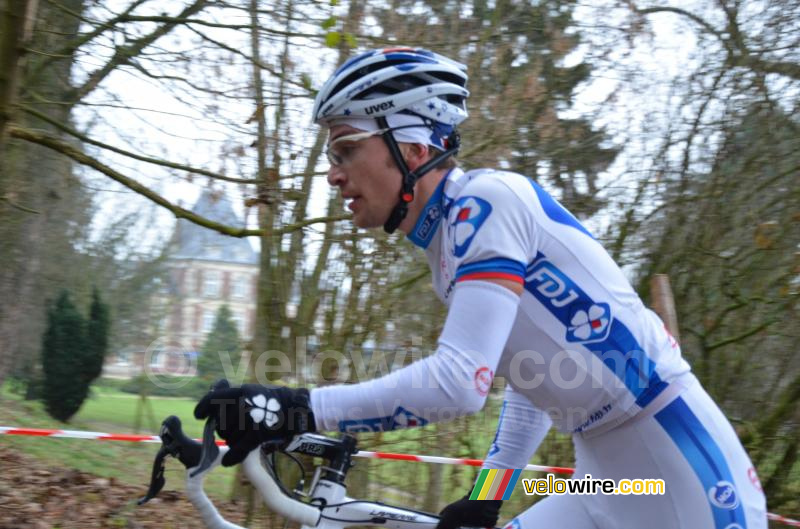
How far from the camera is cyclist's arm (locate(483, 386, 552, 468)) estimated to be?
264cm

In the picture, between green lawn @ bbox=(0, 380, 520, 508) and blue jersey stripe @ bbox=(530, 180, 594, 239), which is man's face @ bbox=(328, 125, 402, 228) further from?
green lawn @ bbox=(0, 380, 520, 508)

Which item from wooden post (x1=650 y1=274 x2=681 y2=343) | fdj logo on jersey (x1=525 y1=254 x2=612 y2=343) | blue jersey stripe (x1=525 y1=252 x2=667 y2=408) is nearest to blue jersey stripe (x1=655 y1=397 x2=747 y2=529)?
blue jersey stripe (x1=525 y1=252 x2=667 y2=408)

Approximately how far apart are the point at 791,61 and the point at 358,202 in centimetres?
622

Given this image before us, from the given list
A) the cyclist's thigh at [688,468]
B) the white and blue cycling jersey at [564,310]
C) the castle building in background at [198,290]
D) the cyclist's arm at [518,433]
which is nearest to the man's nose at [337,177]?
the white and blue cycling jersey at [564,310]

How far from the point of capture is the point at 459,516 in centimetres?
245

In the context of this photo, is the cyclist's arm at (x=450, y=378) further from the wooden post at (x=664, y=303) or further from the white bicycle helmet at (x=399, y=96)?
the wooden post at (x=664, y=303)

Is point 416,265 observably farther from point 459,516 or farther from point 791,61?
point 459,516

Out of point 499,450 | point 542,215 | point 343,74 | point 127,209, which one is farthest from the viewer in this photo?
point 127,209

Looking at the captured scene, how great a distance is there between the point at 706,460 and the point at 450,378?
29.2 inches

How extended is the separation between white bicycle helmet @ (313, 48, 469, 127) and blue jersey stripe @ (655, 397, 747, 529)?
0.99 m

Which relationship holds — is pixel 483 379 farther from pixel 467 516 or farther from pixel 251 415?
pixel 467 516

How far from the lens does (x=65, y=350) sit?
57.7 feet

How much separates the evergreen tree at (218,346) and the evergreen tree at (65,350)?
255 inches

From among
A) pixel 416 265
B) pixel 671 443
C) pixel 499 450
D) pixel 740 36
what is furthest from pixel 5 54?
pixel 740 36
